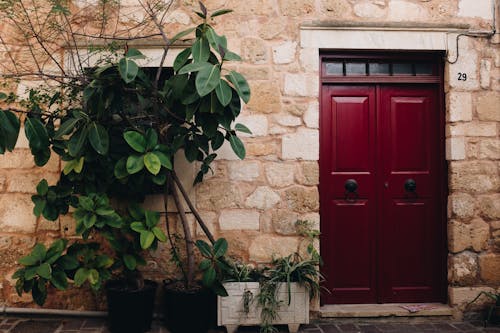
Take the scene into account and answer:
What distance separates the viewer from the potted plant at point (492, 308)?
3.88 metres

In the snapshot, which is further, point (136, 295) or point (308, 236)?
point (308, 236)

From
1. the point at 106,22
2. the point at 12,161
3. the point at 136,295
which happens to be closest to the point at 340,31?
the point at 106,22

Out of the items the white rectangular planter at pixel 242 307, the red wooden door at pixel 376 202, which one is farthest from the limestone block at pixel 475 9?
the white rectangular planter at pixel 242 307

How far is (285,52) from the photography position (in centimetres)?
399

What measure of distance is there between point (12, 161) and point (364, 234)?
3.29m

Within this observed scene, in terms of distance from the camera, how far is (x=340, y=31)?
4.02 meters

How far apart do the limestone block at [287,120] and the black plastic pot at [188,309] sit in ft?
5.22

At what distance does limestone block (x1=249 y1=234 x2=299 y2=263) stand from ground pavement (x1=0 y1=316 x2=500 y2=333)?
61 cm

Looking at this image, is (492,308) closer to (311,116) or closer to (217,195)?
(311,116)

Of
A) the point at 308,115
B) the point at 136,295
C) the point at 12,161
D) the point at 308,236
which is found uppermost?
the point at 308,115

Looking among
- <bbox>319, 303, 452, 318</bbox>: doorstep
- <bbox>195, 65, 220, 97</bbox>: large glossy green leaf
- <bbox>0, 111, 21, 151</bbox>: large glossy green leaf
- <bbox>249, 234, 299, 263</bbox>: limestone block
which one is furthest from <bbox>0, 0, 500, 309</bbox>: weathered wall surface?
<bbox>195, 65, 220, 97</bbox>: large glossy green leaf

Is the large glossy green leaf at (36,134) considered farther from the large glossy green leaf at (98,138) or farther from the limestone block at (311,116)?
the limestone block at (311,116)

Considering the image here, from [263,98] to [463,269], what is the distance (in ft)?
7.81

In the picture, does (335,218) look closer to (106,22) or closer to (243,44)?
(243,44)
